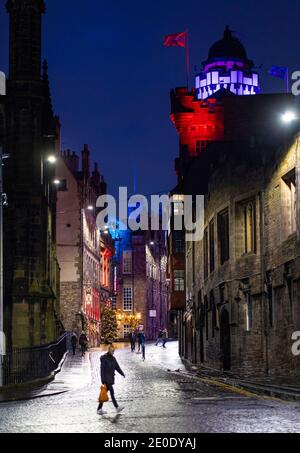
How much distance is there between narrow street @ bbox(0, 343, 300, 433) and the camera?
15562mm

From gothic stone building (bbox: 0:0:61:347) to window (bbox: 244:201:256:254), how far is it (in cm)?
1340

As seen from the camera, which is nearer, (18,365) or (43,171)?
(18,365)

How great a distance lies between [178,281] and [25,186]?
2203 cm

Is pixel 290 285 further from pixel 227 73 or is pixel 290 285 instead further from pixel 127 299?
pixel 127 299

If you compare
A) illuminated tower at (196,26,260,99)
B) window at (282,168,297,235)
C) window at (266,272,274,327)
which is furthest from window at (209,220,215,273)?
illuminated tower at (196,26,260,99)

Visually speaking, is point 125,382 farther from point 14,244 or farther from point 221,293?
point 14,244

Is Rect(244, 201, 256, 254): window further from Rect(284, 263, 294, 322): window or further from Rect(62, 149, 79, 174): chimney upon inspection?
Rect(62, 149, 79, 174): chimney

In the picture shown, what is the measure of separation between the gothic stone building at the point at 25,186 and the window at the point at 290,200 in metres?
18.5

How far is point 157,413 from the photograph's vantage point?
18.4 m

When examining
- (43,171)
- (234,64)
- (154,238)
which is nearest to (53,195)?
(43,171)

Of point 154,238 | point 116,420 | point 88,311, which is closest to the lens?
point 116,420

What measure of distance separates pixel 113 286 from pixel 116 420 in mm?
92161

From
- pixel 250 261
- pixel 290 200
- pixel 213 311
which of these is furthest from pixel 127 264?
pixel 290 200

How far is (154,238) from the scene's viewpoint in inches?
5335
